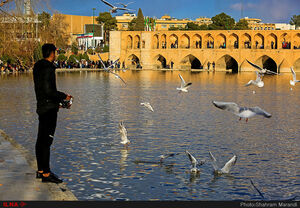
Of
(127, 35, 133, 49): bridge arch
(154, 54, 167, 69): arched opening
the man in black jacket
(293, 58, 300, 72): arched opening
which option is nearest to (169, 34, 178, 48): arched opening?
(154, 54, 167, 69): arched opening

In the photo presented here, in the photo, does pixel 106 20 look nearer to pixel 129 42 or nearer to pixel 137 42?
pixel 129 42

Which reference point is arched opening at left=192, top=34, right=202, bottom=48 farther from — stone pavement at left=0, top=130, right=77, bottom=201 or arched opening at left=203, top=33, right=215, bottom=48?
stone pavement at left=0, top=130, right=77, bottom=201

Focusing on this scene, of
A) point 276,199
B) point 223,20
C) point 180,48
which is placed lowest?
point 276,199

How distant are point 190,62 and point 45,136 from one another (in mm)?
56858

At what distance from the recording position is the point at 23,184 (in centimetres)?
500

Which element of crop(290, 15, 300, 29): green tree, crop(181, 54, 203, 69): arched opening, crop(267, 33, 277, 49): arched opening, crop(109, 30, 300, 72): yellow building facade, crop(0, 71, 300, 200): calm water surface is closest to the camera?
crop(0, 71, 300, 200): calm water surface

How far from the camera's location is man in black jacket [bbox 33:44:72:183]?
514cm

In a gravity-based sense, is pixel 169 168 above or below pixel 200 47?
below

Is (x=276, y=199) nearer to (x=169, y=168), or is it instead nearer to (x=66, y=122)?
(x=169, y=168)

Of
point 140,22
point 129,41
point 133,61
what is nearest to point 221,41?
point 133,61

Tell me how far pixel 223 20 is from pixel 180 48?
55.9 feet

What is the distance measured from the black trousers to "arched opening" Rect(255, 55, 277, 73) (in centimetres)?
5168

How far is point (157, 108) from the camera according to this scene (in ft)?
48.5
